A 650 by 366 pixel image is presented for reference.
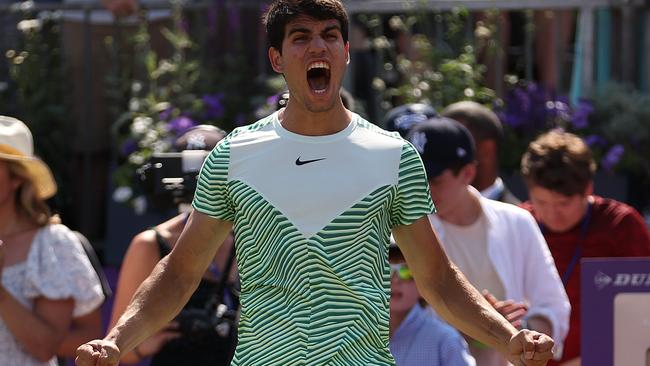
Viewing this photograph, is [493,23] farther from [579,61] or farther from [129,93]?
[129,93]

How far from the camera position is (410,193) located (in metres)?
3.88

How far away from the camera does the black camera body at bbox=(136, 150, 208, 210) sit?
200 inches

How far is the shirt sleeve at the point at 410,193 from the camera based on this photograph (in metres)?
3.87

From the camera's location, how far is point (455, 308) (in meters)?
3.90

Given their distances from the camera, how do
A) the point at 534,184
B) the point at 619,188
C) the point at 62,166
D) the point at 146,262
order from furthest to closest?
the point at 62,166 < the point at 619,188 < the point at 534,184 < the point at 146,262

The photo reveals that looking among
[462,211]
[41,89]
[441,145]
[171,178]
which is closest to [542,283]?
[462,211]

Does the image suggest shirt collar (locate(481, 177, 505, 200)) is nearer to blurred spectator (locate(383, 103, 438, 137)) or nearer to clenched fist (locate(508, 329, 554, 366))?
blurred spectator (locate(383, 103, 438, 137))

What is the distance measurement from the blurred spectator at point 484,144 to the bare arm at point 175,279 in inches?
101

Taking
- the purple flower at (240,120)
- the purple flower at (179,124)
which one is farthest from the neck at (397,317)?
the purple flower at (240,120)

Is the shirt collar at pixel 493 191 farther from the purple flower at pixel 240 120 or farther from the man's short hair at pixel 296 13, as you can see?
the purple flower at pixel 240 120

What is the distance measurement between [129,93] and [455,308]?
6.22 m

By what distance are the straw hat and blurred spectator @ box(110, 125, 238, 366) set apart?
0.64 m

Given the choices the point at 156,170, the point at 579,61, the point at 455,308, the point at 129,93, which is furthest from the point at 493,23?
the point at 455,308

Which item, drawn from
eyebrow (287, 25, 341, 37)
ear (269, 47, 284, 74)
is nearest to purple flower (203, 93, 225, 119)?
ear (269, 47, 284, 74)
